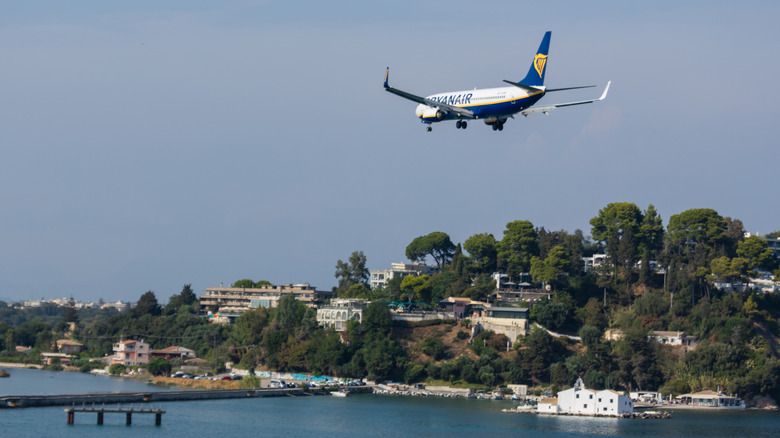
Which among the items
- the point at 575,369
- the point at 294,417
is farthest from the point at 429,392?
the point at 294,417

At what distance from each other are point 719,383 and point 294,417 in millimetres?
43006

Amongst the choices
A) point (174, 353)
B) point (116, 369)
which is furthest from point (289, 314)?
point (116, 369)

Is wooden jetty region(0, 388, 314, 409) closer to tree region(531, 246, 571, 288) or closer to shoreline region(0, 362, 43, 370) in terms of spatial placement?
tree region(531, 246, 571, 288)

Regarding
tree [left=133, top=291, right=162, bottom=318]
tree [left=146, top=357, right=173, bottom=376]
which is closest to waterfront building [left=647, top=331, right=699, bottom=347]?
tree [left=146, top=357, right=173, bottom=376]

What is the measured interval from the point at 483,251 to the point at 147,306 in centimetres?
5240

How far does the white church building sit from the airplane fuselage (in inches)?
1454

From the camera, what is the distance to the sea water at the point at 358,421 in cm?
7625

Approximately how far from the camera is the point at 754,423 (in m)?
89.6

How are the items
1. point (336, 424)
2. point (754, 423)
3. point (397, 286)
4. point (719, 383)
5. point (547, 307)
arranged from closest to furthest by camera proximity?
point (336, 424)
point (754, 423)
point (719, 383)
point (547, 307)
point (397, 286)

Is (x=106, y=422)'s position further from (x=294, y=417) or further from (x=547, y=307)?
(x=547, y=307)

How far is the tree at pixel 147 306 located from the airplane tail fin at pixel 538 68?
10533 cm

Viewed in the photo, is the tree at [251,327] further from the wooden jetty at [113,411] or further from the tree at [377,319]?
the wooden jetty at [113,411]

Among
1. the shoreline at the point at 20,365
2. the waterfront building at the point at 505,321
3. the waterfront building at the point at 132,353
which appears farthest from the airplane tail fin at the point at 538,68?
the shoreline at the point at 20,365

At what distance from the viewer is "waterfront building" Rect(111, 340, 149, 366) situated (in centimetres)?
13375
